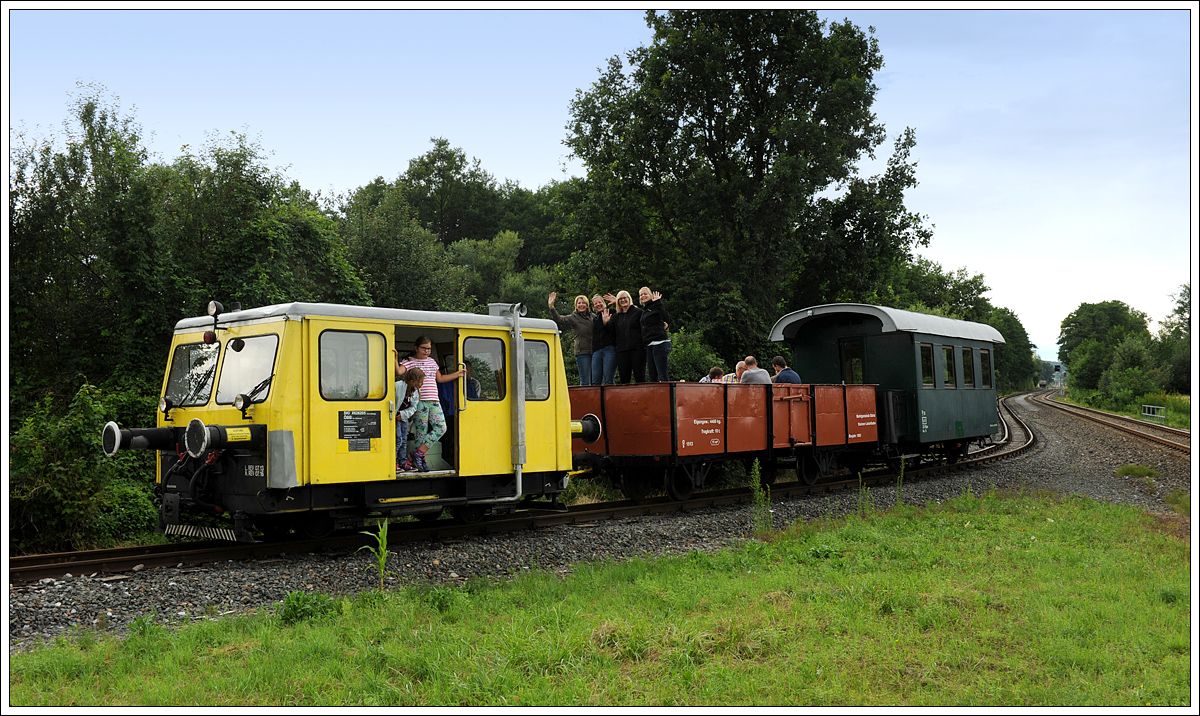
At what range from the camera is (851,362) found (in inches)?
654

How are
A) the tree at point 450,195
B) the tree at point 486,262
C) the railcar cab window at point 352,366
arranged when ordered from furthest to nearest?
the tree at point 450,195 → the tree at point 486,262 → the railcar cab window at point 352,366

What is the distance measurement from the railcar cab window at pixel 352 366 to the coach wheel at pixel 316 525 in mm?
1310

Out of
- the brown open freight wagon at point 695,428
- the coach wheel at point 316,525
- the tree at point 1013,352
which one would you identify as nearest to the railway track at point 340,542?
the coach wheel at point 316,525

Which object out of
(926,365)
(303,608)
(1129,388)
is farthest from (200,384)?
(1129,388)

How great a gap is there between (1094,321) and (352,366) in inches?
5448

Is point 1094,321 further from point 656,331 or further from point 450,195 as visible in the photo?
point 656,331

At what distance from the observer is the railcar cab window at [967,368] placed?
17.4m

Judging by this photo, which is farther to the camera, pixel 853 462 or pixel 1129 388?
pixel 1129 388

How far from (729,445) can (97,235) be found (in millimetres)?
10977

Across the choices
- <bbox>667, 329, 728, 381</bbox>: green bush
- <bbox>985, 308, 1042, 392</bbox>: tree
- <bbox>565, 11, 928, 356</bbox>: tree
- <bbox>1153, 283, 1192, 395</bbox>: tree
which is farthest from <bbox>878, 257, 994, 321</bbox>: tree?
<bbox>667, 329, 728, 381</bbox>: green bush

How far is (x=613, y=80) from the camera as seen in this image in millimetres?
27953

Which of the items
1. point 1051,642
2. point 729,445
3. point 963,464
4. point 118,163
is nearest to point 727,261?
point 963,464

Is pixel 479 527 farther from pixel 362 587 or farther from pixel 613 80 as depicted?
pixel 613 80

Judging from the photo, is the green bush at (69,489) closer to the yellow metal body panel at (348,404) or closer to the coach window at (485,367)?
the yellow metal body panel at (348,404)
